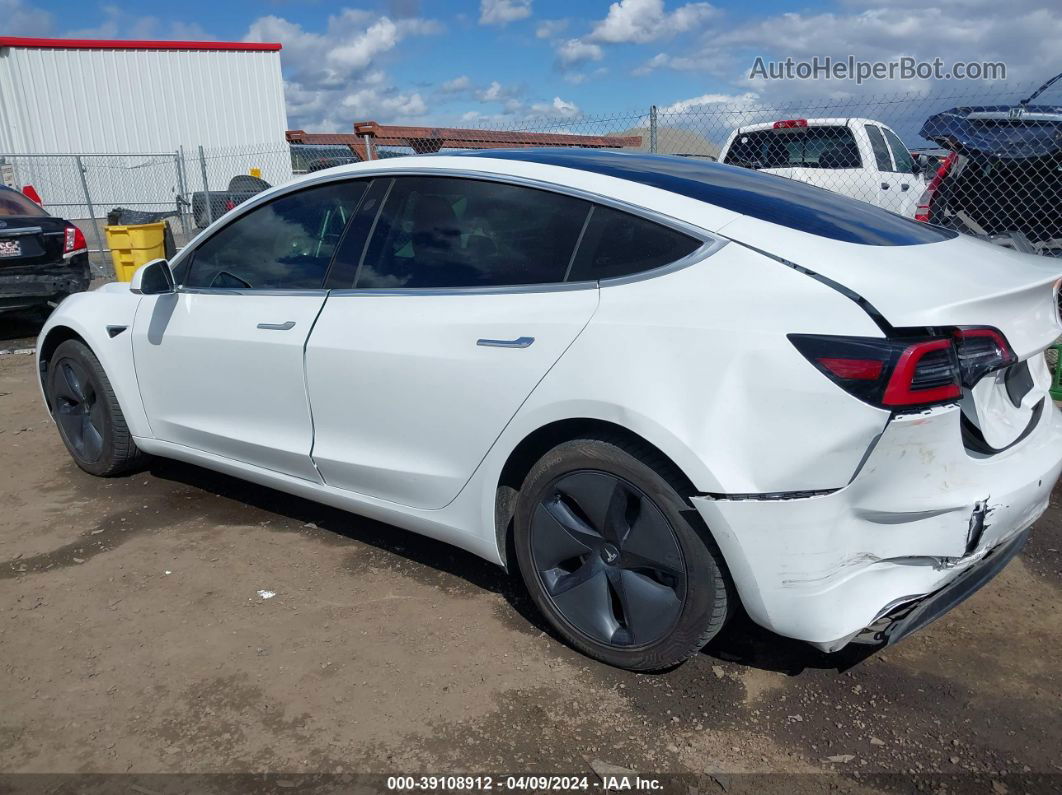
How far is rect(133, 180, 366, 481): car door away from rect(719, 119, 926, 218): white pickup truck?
23.6ft

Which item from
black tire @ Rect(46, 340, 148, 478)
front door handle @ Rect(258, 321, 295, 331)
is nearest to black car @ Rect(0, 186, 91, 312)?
black tire @ Rect(46, 340, 148, 478)

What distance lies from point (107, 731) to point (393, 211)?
6.50 ft

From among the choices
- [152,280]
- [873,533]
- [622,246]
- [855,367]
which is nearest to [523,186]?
[622,246]

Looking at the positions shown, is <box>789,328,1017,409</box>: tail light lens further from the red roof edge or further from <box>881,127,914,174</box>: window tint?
the red roof edge

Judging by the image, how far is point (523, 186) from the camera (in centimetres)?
292

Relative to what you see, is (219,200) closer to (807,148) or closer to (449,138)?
(449,138)

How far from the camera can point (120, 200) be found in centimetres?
2047

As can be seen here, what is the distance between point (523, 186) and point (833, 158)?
8.02 meters

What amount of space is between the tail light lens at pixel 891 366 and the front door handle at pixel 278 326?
1.98 m

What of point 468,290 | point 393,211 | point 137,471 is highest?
point 393,211

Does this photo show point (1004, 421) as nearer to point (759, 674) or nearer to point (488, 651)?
point (759, 674)

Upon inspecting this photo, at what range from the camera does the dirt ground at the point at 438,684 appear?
2406 mm

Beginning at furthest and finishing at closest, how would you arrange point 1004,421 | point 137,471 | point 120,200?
point 120,200, point 137,471, point 1004,421

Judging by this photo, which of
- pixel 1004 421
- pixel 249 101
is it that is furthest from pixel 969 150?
pixel 249 101
